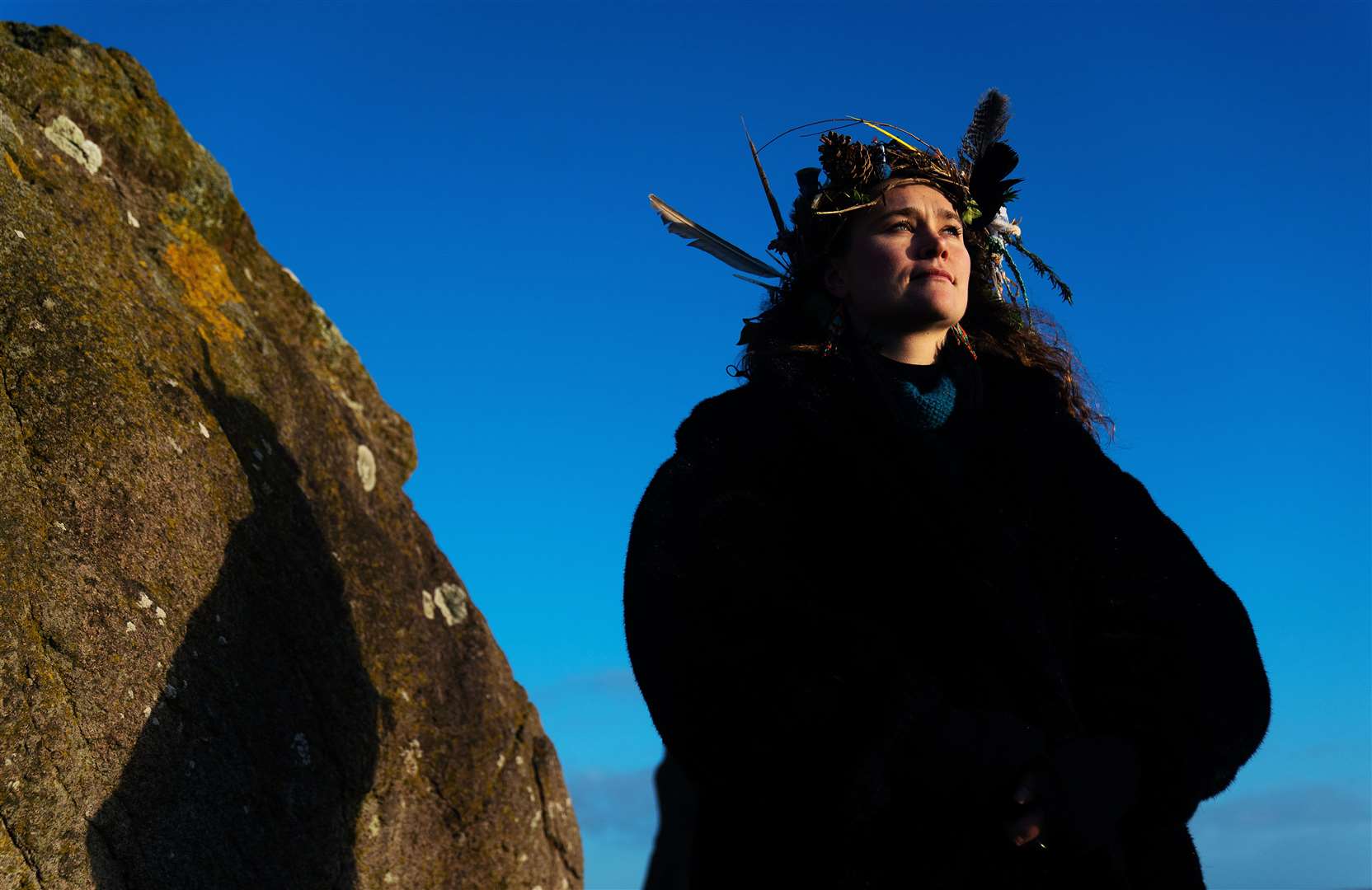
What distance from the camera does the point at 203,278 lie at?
16.3 feet

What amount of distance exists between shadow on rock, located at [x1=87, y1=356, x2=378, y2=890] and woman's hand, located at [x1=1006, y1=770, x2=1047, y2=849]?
7.45ft

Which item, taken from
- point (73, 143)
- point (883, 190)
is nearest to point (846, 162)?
point (883, 190)

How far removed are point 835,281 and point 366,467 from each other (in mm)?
2233

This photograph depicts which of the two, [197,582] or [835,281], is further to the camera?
[835,281]

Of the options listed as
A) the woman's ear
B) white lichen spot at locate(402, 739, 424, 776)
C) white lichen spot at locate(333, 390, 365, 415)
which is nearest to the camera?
the woman's ear

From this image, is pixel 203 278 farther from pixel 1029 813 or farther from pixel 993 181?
pixel 1029 813

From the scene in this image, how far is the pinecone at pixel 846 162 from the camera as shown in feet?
14.6

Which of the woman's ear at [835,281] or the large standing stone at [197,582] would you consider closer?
the large standing stone at [197,582]

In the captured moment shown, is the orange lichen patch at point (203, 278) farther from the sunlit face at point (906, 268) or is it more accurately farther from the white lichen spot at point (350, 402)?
the sunlit face at point (906, 268)

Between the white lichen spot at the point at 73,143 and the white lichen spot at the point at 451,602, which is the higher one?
the white lichen spot at the point at 73,143

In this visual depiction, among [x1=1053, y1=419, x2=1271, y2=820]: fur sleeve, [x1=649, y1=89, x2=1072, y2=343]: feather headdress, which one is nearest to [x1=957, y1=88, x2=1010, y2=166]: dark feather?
[x1=649, y1=89, x2=1072, y2=343]: feather headdress

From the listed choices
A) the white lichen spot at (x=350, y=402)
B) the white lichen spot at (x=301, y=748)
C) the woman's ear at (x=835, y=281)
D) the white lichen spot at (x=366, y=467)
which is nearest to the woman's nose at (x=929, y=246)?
the woman's ear at (x=835, y=281)

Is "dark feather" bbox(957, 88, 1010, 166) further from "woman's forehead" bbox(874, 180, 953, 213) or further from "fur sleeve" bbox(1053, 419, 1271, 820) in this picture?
"fur sleeve" bbox(1053, 419, 1271, 820)

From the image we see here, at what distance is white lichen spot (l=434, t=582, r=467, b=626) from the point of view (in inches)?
209
